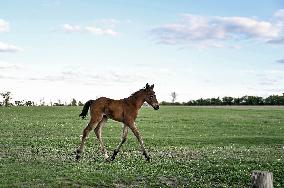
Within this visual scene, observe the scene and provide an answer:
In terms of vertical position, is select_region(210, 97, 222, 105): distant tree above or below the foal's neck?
above

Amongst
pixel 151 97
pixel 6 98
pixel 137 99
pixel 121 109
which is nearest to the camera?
pixel 121 109

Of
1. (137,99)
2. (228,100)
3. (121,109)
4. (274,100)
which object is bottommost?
(121,109)

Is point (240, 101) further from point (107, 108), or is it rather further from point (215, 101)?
point (107, 108)

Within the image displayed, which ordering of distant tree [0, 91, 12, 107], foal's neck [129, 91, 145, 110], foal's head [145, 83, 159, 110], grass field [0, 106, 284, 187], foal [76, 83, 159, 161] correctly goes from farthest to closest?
1. distant tree [0, 91, 12, 107]
2. foal's neck [129, 91, 145, 110]
3. foal's head [145, 83, 159, 110]
4. foal [76, 83, 159, 161]
5. grass field [0, 106, 284, 187]

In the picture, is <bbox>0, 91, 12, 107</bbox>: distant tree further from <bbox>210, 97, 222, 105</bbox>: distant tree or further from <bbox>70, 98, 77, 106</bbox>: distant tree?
<bbox>210, 97, 222, 105</bbox>: distant tree

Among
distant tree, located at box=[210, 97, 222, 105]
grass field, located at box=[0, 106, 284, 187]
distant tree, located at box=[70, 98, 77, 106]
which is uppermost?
distant tree, located at box=[210, 97, 222, 105]

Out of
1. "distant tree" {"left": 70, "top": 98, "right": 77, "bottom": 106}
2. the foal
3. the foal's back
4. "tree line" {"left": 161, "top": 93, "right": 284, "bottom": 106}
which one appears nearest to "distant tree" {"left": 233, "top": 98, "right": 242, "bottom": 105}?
"tree line" {"left": 161, "top": 93, "right": 284, "bottom": 106}

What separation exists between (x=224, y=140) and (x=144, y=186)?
1823 centimetres

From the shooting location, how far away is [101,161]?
1936 centimetres

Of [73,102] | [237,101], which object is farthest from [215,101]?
[73,102]

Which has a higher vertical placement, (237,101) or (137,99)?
(237,101)

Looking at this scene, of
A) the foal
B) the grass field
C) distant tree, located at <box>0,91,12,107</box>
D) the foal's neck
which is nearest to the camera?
the grass field

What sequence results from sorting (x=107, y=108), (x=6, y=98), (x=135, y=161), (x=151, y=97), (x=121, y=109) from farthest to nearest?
(x=6, y=98) < (x=151, y=97) < (x=135, y=161) < (x=121, y=109) < (x=107, y=108)

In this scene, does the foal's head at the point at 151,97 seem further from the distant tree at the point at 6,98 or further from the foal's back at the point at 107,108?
the distant tree at the point at 6,98
